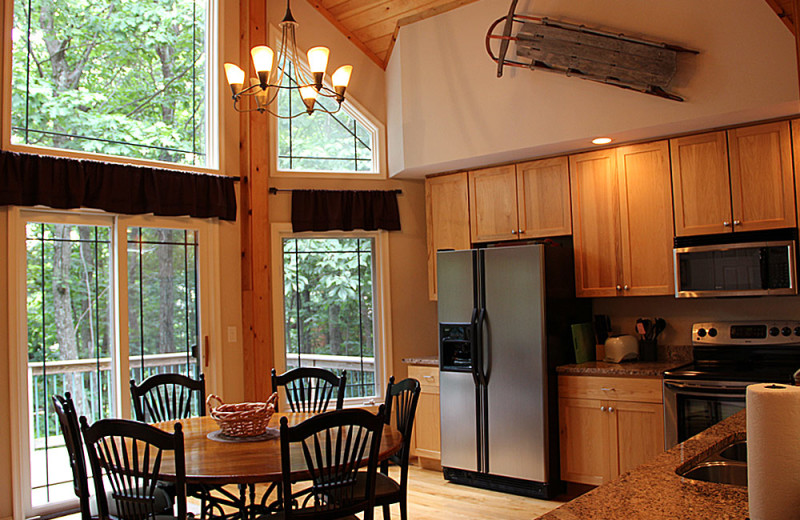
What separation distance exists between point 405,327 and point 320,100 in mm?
1968

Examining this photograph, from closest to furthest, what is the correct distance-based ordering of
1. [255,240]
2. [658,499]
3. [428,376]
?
[658,499]
[255,240]
[428,376]

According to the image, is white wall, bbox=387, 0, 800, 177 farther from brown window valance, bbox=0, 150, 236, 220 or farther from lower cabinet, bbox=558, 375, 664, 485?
lower cabinet, bbox=558, 375, 664, 485

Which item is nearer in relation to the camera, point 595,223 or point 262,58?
point 262,58

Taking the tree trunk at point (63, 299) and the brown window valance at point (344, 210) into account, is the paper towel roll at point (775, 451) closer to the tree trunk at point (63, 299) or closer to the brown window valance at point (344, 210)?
the tree trunk at point (63, 299)

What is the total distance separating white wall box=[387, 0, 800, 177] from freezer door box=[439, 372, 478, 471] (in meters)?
1.60

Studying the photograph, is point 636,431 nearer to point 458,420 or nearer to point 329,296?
point 458,420

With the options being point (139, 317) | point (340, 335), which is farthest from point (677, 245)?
point (139, 317)

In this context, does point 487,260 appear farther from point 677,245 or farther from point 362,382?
point 362,382

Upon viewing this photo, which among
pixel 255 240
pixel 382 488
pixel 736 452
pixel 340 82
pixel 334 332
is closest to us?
pixel 736 452

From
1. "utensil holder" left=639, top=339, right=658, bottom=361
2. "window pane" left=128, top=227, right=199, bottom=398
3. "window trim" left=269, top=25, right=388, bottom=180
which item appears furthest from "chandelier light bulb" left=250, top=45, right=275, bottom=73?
"utensil holder" left=639, top=339, right=658, bottom=361

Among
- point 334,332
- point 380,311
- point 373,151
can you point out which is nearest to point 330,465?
point 334,332

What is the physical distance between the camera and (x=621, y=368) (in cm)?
418

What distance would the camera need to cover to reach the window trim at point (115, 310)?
3879mm

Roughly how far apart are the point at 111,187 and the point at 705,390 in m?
3.85
